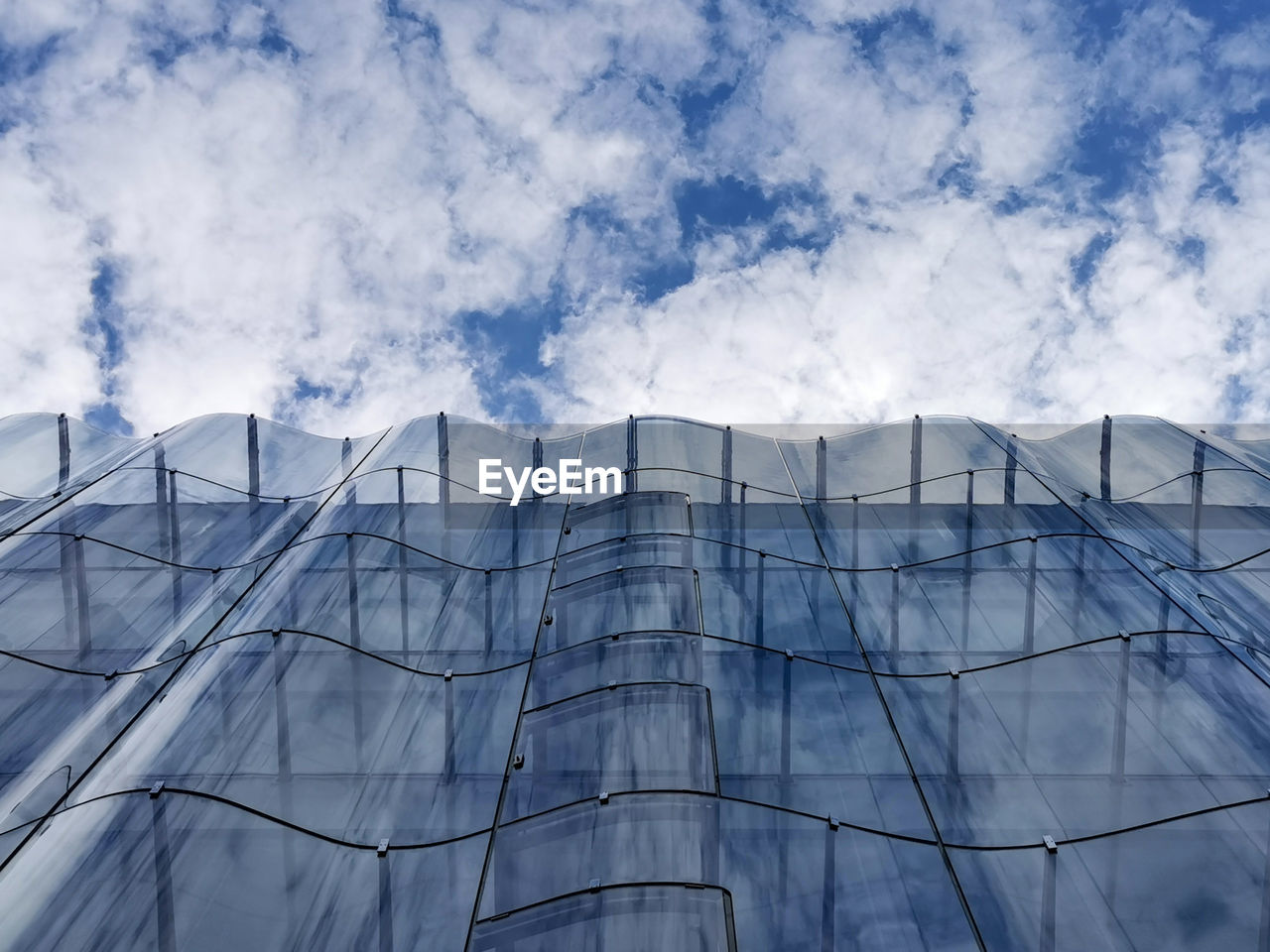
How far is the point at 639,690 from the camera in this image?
25.1 feet

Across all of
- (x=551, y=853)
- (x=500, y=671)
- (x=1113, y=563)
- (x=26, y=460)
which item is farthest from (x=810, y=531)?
(x=26, y=460)

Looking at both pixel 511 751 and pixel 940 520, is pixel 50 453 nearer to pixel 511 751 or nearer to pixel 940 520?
pixel 511 751

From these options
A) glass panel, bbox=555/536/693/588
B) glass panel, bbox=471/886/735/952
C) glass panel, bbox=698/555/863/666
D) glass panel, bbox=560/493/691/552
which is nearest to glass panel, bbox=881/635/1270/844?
glass panel, bbox=698/555/863/666

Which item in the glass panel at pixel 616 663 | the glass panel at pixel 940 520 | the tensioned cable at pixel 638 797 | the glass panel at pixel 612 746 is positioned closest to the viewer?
the tensioned cable at pixel 638 797

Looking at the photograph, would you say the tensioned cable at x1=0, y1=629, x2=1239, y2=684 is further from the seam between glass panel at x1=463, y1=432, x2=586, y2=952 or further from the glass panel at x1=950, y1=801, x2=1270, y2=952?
the glass panel at x1=950, y1=801, x2=1270, y2=952

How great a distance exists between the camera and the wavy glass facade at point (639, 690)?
6.21m

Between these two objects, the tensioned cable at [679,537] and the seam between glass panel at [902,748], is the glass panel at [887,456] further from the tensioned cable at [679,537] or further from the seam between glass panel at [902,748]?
the tensioned cable at [679,537]

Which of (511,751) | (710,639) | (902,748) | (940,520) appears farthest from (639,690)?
(940,520)

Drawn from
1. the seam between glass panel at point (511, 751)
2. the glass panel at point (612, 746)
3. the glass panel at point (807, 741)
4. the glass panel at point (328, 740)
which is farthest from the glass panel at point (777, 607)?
the glass panel at point (328, 740)

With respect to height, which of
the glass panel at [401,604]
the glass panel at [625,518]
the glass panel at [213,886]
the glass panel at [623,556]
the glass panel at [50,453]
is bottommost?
the glass panel at [213,886]

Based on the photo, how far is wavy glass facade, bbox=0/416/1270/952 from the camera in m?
6.21

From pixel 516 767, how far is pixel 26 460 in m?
8.28

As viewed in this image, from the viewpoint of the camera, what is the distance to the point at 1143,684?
8.24 m

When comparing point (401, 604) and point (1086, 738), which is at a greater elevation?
point (401, 604)
